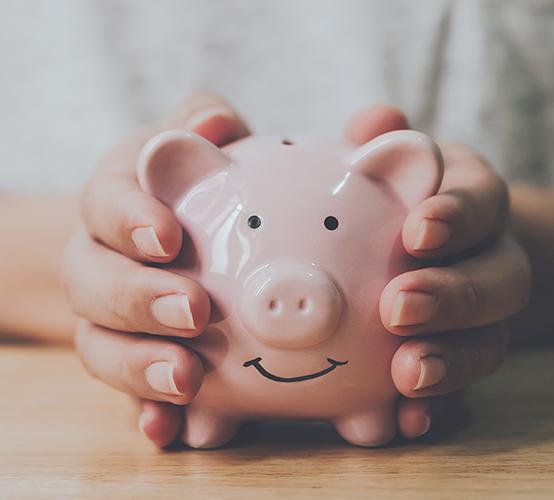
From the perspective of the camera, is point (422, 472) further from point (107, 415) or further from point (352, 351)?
point (107, 415)

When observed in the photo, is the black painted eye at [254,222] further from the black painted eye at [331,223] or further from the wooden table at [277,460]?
the wooden table at [277,460]

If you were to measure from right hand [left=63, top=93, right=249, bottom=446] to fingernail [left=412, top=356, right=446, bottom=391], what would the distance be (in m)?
0.15

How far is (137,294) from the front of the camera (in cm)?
60

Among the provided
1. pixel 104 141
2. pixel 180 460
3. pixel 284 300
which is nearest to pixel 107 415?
pixel 180 460

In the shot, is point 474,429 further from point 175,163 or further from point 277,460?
point 175,163

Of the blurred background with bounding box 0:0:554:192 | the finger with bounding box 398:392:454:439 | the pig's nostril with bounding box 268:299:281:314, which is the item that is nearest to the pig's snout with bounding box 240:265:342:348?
the pig's nostril with bounding box 268:299:281:314

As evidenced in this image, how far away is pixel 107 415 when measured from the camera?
0.73 m

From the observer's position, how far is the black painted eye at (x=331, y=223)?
58 cm

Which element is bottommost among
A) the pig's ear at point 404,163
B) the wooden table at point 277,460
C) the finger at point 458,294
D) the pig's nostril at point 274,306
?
the wooden table at point 277,460

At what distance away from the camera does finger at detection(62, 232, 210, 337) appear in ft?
1.86

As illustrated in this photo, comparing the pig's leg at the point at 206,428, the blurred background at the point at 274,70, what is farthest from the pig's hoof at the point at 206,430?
the blurred background at the point at 274,70

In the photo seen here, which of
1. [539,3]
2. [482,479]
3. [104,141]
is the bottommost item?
[482,479]

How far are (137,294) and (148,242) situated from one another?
0.13 feet

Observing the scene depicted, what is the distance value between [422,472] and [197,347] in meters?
0.18
